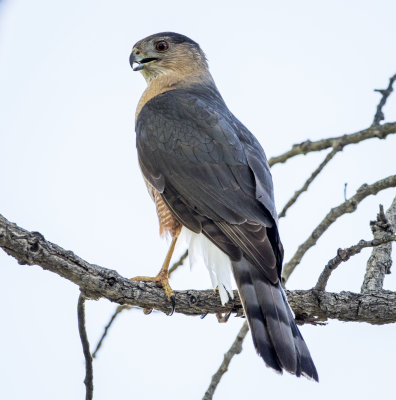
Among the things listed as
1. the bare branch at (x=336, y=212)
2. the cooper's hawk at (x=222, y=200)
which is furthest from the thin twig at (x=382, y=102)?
the cooper's hawk at (x=222, y=200)

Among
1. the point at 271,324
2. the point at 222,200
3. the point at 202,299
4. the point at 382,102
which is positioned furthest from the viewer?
the point at 382,102

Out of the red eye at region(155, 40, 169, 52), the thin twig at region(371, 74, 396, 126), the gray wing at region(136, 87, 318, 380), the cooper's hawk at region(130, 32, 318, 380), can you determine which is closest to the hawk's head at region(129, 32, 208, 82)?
the red eye at region(155, 40, 169, 52)

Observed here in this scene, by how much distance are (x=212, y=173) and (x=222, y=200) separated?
32 cm

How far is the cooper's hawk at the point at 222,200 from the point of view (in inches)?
168

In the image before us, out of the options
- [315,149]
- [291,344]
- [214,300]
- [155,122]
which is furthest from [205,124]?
[291,344]

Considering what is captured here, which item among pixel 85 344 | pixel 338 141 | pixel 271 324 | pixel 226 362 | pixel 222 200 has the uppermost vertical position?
pixel 338 141

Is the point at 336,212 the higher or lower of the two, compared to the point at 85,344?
higher

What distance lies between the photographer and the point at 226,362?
4.61m

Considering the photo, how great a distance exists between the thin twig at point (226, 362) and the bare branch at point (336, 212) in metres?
0.56

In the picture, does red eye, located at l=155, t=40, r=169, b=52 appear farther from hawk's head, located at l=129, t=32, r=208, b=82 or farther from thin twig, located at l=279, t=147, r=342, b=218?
thin twig, located at l=279, t=147, r=342, b=218

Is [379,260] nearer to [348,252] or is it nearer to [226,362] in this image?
[348,252]

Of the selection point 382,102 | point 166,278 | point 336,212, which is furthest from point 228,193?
point 382,102

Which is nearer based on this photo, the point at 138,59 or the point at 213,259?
the point at 213,259

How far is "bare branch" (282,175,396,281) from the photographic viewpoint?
503cm
